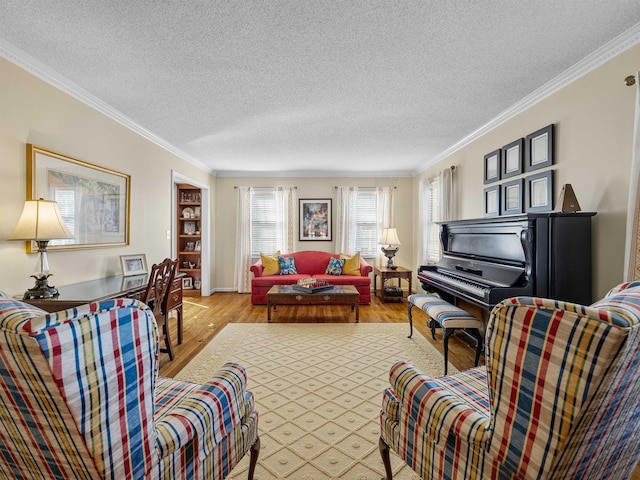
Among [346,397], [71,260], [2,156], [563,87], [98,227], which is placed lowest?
[346,397]

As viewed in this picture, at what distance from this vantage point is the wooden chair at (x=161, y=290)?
2.73 meters

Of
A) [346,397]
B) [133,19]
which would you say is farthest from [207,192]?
[346,397]

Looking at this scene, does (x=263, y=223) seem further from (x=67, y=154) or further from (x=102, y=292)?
(x=102, y=292)

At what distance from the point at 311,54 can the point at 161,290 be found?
2.36 metres

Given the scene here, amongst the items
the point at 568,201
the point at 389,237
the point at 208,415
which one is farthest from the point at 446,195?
the point at 208,415

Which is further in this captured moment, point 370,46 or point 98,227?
point 98,227

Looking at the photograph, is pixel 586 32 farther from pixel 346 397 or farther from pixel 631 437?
pixel 346 397

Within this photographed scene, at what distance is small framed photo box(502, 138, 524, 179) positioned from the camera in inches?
124

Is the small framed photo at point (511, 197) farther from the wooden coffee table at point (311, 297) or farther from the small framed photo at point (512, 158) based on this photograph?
the wooden coffee table at point (311, 297)

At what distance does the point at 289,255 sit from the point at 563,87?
4668 mm

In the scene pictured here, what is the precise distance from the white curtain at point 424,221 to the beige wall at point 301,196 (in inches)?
26.4

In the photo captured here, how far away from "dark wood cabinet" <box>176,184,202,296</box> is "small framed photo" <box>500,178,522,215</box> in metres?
5.24

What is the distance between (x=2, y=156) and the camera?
2.21 m

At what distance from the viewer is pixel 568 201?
241 cm
